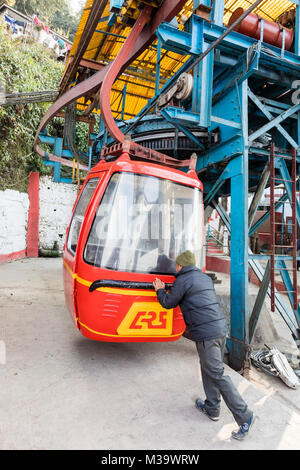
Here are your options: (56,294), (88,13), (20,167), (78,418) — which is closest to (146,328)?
(78,418)

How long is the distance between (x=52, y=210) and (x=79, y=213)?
30.7 ft

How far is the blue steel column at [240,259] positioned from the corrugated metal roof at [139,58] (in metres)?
2.18

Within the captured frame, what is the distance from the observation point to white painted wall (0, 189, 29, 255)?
380 inches

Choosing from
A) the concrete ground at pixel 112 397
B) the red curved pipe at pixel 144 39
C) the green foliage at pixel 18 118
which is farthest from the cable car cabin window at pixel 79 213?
the green foliage at pixel 18 118

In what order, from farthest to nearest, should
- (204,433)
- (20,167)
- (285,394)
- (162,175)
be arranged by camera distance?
1. (20,167)
2. (285,394)
3. (162,175)
4. (204,433)

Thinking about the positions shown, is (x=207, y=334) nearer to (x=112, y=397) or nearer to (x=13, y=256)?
(x=112, y=397)

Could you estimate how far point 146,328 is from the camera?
3.04 m

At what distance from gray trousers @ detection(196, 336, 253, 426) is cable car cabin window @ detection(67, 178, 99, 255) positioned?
2.04 meters

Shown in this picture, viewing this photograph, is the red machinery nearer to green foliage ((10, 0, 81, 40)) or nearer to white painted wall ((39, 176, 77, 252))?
white painted wall ((39, 176, 77, 252))

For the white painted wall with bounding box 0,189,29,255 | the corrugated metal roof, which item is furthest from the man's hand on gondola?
the white painted wall with bounding box 0,189,29,255

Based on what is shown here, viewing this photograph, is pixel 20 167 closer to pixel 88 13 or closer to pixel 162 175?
pixel 88 13

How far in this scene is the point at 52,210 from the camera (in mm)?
12492
